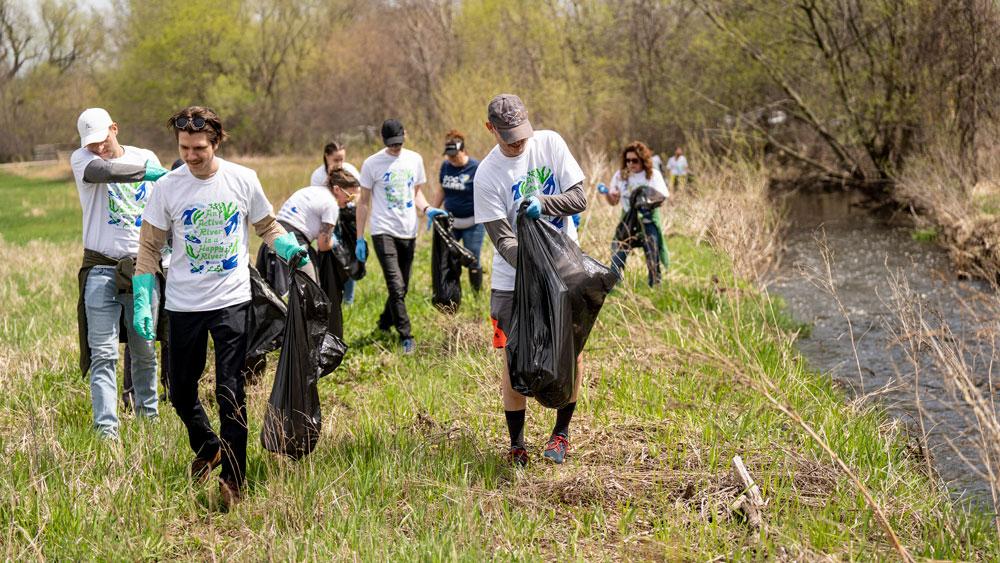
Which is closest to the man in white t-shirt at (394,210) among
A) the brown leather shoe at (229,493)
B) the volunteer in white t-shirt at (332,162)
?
the volunteer in white t-shirt at (332,162)

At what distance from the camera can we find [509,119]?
3.92 meters

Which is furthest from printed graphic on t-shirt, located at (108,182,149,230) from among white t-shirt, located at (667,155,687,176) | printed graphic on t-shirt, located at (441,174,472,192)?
white t-shirt, located at (667,155,687,176)

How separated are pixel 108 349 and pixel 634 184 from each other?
5588mm

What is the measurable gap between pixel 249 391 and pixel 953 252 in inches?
373

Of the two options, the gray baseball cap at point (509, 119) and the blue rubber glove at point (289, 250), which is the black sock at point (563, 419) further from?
the blue rubber glove at point (289, 250)

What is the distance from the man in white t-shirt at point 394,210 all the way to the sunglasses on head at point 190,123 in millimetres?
3175

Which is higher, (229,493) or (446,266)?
(446,266)

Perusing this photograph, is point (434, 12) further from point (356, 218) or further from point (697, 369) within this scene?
point (697, 369)

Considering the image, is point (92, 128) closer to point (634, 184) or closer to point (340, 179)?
point (340, 179)

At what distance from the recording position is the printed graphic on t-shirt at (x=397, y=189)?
6927 mm

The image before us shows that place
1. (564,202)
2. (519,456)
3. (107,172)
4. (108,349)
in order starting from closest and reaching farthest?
(564,202) → (519,456) → (107,172) → (108,349)

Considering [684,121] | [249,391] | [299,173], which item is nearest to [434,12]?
[299,173]

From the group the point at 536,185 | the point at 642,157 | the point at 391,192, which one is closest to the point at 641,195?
the point at 642,157

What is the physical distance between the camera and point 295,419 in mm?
3744
